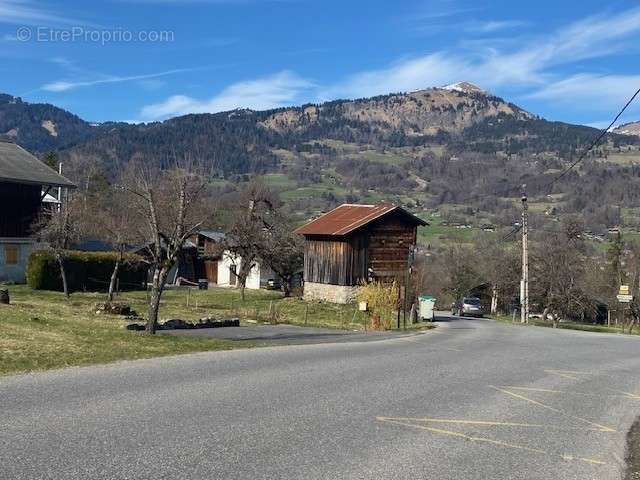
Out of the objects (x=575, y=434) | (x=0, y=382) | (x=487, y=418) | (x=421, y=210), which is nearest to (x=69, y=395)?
(x=0, y=382)

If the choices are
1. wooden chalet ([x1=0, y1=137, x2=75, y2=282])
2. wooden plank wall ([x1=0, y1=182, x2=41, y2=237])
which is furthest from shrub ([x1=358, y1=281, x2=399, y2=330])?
wooden plank wall ([x1=0, y1=182, x2=41, y2=237])

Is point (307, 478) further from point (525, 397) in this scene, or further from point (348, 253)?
point (348, 253)

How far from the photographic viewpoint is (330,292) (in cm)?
5116

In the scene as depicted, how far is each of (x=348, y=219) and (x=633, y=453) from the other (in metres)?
43.5

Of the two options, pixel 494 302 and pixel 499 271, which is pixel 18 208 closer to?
pixel 499 271

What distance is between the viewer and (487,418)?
11211 mm

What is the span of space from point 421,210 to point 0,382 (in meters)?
173

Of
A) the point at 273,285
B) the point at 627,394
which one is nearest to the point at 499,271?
the point at 273,285

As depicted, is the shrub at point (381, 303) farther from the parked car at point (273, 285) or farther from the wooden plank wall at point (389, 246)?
the parked car at point (273, 285)

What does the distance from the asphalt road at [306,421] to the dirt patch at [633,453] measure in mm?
135

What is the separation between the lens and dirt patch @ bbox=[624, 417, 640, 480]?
8.65m

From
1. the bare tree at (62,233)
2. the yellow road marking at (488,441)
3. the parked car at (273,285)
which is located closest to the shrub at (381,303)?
the bare tree at (62,233)

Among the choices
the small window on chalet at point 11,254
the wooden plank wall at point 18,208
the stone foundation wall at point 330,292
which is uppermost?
the wooden plank wall at point 18,208

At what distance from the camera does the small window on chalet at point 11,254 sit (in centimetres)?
4428
